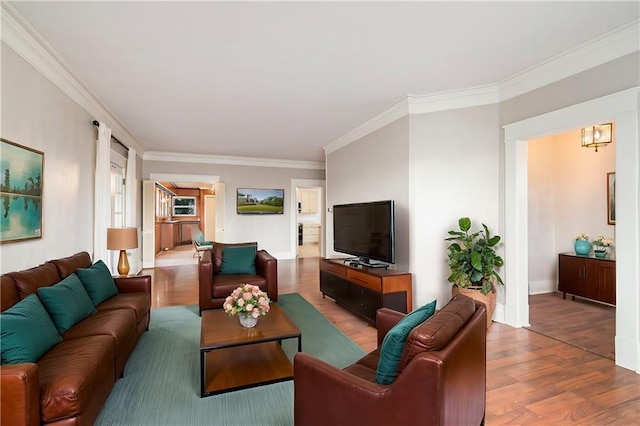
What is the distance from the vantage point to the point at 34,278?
2.35 m

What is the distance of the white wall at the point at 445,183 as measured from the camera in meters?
3.83

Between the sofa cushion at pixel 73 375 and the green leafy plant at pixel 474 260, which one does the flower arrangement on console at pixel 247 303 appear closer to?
the sofa cushion at pixel 73 375

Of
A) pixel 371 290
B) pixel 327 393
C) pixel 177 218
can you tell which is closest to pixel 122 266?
pixel 371 290

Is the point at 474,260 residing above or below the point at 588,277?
above

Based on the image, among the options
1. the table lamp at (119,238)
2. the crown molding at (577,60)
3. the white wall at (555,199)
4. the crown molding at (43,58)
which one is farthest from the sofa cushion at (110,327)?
the white wall at (555,199)

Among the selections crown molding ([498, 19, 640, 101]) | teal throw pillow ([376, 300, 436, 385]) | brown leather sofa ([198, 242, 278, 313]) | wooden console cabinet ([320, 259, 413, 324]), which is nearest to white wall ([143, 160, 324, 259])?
brown leather sofa ([198, 242, 278, 313])

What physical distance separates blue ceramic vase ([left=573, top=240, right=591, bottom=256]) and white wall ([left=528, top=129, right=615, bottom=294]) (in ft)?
0.73

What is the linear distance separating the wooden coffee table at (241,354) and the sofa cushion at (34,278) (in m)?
1.23

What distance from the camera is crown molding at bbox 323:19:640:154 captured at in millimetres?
2613

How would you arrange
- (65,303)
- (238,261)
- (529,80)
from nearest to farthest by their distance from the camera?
(65,303) → (529,80) → (238,261)

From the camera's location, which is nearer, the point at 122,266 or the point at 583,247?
the point at 122,266

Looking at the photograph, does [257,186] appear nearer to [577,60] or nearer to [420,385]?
[577,60]

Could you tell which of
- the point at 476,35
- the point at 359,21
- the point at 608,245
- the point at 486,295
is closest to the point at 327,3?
the point at 359,21

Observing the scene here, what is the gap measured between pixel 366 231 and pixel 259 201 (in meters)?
4.78
